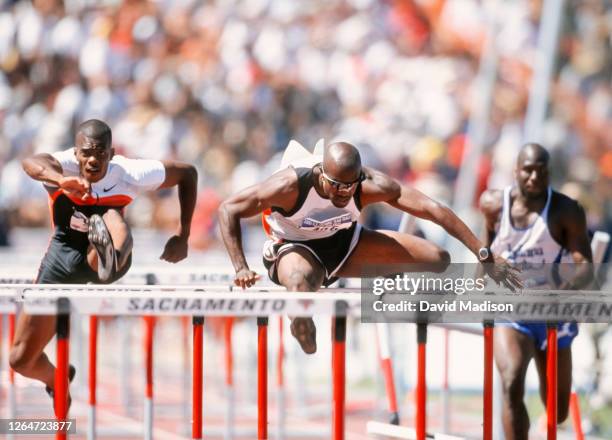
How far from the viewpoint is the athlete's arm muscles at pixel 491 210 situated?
26.1 feet

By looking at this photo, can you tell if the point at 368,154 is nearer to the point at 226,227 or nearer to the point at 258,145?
the point at 258,145

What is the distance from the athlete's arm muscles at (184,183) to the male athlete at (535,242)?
6.49 feet

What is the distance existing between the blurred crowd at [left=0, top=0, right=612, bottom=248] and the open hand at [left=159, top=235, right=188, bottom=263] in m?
7.71

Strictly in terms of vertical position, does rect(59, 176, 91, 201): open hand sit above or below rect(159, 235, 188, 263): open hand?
above

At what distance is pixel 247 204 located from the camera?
22.4 feet

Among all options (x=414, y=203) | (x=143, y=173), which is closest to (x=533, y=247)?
(x=414, y=203)

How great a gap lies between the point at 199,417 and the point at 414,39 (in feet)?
42.7

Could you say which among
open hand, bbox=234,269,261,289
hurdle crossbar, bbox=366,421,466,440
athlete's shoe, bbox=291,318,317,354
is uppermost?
open hand, bbox=234,269,261,289

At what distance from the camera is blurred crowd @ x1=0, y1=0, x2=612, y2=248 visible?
16562 millimetres

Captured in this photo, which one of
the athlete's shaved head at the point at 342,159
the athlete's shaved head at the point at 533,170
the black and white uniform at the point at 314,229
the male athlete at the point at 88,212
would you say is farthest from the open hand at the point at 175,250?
the athlete's shaved head at the point at 533,170

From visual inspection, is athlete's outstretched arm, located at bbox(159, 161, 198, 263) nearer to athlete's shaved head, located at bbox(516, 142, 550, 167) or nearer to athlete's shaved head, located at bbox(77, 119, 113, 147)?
athlete's shaved head, located at bbox(77, 119, 113, 147)

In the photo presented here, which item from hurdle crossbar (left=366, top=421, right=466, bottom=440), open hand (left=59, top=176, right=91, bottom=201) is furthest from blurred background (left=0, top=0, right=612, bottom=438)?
open hand (left=59, top=176, right=91, bottom=201)

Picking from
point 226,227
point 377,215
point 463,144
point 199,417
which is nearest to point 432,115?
point 463,144

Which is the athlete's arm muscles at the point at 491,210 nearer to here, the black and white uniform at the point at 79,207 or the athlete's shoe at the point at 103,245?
the black and white uniform at the point at 79,207
